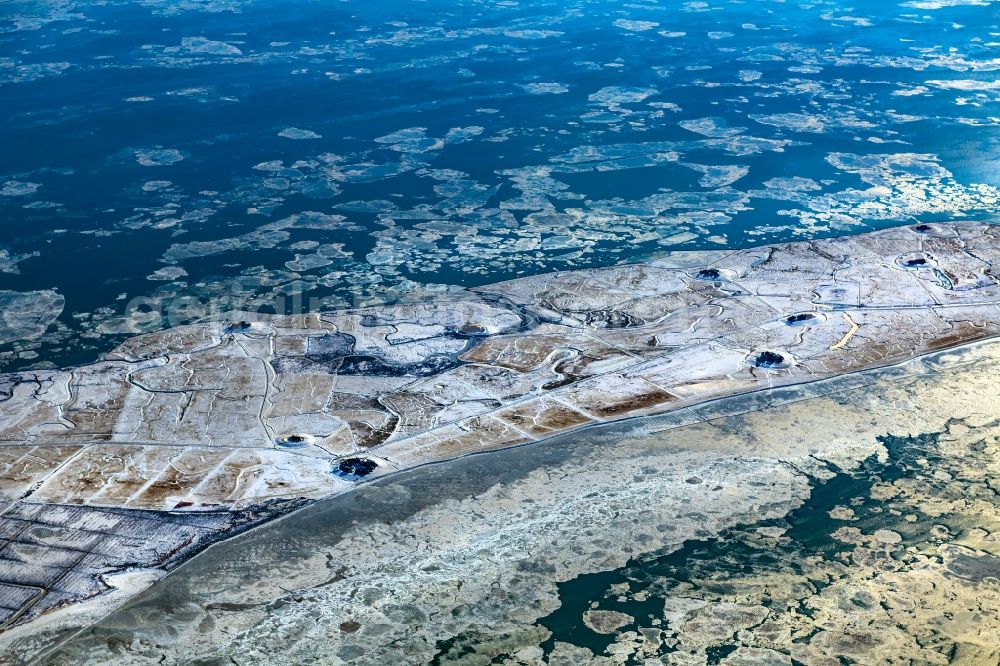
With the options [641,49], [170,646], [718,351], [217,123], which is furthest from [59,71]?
[170,646]

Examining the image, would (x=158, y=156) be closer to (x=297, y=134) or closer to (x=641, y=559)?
(x=297, y=134)

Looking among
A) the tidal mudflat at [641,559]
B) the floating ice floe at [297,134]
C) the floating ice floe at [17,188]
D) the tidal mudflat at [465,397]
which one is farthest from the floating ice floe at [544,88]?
the tidal mudflat at [641,559]

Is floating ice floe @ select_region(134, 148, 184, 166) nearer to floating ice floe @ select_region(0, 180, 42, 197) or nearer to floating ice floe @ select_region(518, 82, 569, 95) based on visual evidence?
floating ice floe @ select_region(0, 180, 42, 197)

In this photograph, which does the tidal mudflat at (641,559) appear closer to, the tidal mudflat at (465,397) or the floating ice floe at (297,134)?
the tidal mudflat at (465,397)

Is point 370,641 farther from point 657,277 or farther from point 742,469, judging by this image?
point 657,277

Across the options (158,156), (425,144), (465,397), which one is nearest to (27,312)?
(158,156)
